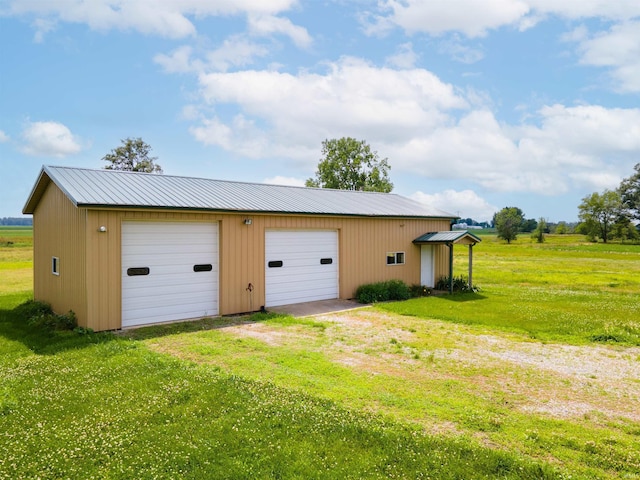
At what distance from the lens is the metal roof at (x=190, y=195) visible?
9.52 m

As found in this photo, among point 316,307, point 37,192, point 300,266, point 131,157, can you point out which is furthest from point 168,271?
point 131,157

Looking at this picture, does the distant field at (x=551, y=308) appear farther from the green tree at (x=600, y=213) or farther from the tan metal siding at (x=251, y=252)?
the green tree at (x=600, y=213)

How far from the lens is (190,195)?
11172 mm

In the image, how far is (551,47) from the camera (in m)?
13.8

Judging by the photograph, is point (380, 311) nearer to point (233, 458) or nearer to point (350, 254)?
point (350, 254)

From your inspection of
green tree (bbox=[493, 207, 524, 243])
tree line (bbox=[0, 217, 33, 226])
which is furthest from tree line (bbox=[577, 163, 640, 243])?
tree line (bbox=[0, 217, 33, 226])

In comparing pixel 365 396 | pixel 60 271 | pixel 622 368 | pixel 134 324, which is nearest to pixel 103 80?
pixel 60 271

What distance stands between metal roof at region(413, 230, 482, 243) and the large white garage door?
859cm

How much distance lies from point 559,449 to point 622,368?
4.05 meters

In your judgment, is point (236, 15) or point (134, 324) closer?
point (134, 324)

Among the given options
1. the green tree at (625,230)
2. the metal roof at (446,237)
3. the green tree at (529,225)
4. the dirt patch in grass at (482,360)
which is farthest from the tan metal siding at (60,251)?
the green tree at (529,225)

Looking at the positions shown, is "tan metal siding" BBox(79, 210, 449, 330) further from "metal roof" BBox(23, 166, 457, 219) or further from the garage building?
"metal roof" BBox(23, 166, 457, 219)

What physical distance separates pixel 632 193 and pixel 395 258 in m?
72.0

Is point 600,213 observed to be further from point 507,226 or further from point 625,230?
point 507,226
